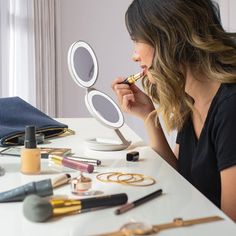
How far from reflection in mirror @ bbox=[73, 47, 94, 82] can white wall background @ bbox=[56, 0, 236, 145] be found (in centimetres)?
184

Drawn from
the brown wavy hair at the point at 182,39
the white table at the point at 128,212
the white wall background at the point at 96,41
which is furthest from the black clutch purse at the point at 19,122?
the white wall background at the point at 96,41

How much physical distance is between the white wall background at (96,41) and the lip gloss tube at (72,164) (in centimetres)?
212

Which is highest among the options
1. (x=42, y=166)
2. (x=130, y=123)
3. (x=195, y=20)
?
(x=195, y=20)

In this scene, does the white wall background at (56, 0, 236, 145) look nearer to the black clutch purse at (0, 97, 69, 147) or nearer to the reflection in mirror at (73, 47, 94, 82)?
the black clutch purse at (0, 97, 69, 147)

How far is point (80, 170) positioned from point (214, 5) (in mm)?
521

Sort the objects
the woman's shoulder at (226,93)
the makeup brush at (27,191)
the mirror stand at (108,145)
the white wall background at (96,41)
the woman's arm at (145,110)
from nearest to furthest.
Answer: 1. the makeup brush at (27,191)
2. the woman's shoulder at (226,93)
3. the mirror stand at (108,145)
4. the woman's arm at (145,110)
5. the white wall background at (96,41)

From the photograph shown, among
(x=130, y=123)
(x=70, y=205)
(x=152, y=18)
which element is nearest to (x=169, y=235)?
(x=70, y=205)

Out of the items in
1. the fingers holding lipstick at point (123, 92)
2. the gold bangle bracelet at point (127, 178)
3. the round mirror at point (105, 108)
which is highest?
the fingers holding lipstick at point (123, 92)

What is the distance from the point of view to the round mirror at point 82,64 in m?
→ 1.13

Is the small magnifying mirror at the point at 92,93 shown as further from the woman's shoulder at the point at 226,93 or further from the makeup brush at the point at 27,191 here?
the makeup brush at the point at 27,191

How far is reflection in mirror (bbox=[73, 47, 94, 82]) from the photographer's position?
3.70 ft

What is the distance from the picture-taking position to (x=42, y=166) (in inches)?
35.1

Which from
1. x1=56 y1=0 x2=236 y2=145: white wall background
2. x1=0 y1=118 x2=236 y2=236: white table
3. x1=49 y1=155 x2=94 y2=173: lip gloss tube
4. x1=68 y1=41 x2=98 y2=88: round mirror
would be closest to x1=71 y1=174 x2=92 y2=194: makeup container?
x1=0 y1=118 x2=236 y2=236: white table

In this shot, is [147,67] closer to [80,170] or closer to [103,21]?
[80,170]
